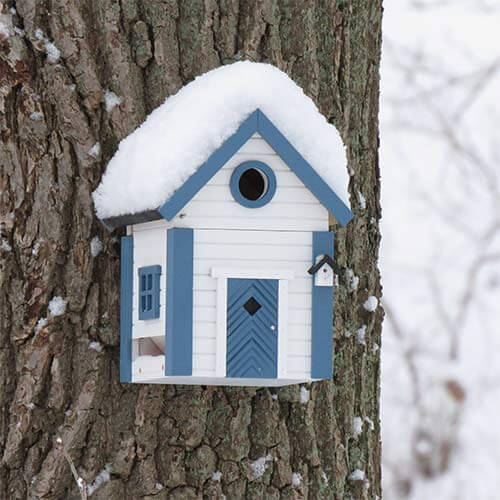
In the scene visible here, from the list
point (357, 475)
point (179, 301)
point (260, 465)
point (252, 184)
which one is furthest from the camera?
point (357, 475)

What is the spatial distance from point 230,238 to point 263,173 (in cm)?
13

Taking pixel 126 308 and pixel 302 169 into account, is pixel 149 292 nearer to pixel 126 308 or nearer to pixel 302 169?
pixel 126 308

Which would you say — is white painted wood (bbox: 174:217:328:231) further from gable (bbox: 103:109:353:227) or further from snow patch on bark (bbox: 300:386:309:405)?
snow patch on bark (bbox: 300:386:309:405)

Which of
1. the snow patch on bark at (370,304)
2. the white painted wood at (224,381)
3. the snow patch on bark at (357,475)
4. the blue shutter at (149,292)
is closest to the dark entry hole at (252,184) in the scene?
the blue shutter at (149,292)

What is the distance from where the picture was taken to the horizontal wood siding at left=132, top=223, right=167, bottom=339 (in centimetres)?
219

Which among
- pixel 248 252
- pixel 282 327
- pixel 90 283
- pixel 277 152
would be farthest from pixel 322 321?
pixel 90 283

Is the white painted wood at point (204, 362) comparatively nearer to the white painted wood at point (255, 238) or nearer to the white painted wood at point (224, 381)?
the white painted wood at point (224, 381)

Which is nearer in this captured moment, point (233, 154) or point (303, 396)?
point (233, 154)

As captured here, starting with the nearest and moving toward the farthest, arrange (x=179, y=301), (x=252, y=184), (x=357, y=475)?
(x=179, y=301), (x=252, y=184), (x=357, y=475)

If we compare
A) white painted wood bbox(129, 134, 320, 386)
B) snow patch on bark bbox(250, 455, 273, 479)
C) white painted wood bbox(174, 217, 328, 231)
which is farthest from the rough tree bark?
white painted wood bbox(174, 217, 328, 231)

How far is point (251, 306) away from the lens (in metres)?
2.21

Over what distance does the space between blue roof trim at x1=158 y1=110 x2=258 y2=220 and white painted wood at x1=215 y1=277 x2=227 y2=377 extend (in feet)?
0.50

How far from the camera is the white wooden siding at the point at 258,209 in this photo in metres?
2.19

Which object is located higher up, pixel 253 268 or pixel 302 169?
pixel 302 169
